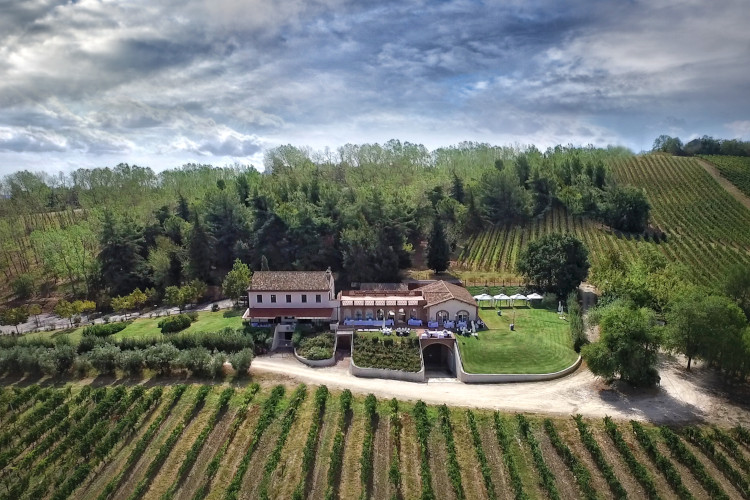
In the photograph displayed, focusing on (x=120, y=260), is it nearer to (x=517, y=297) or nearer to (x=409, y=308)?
(x=409, y=308)

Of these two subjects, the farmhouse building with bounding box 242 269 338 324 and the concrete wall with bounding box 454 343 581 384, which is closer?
the concrete wall with bounding box 454 343 581 384

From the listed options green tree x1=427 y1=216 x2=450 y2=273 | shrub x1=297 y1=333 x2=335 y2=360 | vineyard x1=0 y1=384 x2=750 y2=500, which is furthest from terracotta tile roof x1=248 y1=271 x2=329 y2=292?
green tree x1=427 y1=216 x2=450 y2=273

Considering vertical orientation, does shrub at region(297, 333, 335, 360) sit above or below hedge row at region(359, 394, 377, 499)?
above

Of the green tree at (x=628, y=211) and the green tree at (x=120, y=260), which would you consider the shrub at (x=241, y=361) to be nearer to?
the green tree at (x=120, y=260)

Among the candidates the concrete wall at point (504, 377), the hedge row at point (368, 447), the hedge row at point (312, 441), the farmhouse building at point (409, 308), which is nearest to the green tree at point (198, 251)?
the farmhouse building at point (409, 308)

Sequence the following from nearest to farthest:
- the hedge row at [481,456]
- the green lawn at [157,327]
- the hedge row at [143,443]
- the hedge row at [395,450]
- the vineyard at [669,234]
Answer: the hedge row at [481,456] → the hedge row at [395,450] → the hedge row at [143,443] → the green lawn at [157,327] → the vineyard at [669,234]

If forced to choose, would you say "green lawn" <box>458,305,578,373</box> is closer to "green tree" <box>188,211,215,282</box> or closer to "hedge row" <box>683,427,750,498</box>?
"hedge row" <box>683,427,750,498</box>
